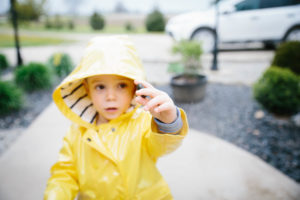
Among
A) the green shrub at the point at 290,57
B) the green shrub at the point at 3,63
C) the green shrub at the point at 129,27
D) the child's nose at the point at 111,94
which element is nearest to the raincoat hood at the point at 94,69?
the child's nose at the point at 111,94

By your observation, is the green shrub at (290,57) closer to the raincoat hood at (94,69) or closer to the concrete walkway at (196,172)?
the concrete walkway at (196,172)

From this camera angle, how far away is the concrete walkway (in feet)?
5.68

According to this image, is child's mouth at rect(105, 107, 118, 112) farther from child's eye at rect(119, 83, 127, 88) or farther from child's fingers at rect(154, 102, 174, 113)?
child's fingers at rect(154, 102, 174, 113)

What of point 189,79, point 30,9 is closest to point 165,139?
point 189,79

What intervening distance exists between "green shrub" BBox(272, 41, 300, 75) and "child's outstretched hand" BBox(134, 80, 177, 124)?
130 inches

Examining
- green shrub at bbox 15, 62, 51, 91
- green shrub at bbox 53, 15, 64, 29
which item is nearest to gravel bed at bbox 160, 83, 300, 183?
green shrub at bbox 15, 62, 51, 91

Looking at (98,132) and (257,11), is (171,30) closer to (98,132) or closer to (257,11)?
(257,11)

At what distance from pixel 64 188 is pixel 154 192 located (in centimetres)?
46

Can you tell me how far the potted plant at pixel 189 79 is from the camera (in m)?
3.62

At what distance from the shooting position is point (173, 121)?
93 centimetres

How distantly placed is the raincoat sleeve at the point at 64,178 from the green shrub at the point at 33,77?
3683mm

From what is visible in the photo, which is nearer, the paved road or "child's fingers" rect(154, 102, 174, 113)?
"child's fingers" rect(154, 102, 174, 113)

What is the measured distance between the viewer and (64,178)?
114 centimetres

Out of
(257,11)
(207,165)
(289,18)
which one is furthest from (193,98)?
(289,18)
